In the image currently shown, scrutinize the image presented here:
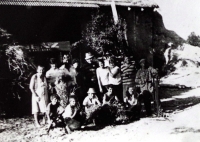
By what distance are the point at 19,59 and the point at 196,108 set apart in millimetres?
1745

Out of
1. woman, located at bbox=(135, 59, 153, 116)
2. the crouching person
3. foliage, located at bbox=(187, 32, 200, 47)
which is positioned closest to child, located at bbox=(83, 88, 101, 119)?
the crouching person

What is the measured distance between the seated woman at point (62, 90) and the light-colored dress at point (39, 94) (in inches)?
4.3

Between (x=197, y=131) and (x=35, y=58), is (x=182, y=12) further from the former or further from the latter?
(x=35, y=58)

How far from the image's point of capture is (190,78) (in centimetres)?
312

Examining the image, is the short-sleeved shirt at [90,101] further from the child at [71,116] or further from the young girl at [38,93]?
the young girl at [38,93]

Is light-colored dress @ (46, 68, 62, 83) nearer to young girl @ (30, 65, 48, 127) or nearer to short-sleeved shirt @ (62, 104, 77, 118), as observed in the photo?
young girl @ (30, 65, 48, 127)

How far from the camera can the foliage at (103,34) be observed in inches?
110

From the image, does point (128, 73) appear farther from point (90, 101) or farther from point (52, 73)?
point (52, 73)

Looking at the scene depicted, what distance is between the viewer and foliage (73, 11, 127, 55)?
279 cm

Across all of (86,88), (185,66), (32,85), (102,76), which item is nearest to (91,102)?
(86,88)

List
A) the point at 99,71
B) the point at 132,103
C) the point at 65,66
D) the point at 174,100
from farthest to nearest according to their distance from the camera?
the point at 174,100 → the point at 132,103 → the point at 99,71 → the point at 65,66

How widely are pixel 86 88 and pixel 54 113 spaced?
14.3 inches

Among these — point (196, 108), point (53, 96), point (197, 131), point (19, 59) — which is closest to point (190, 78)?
point (196, 108)

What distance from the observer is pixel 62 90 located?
8.88 feet
